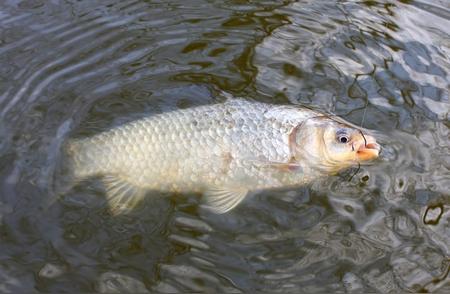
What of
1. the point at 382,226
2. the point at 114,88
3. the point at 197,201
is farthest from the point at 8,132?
the point at 382,226

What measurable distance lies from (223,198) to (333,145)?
75 centimetres

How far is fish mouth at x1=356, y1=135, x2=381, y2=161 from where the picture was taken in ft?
12.6

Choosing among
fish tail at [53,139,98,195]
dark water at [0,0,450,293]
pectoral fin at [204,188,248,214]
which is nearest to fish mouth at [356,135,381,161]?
dark water at [0,0,450,293]

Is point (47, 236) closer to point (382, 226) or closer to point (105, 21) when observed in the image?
point (382, 226)

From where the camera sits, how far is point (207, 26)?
17.5ft

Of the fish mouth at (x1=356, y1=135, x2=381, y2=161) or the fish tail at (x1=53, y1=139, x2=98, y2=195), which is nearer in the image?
the fish tail at (x1=53, y1=139, x2=98, y2=195)

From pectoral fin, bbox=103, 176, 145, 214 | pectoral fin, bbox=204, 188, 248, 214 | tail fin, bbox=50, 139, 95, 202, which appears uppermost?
tail fin, bbox=50, 139, 95, 202

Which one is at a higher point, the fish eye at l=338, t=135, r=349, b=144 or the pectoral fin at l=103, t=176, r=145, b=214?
the fish eye at l=338, t=135, r=349, b=144

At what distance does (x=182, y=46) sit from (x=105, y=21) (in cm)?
79

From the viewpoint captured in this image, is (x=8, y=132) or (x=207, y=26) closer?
(x=8, y=132)

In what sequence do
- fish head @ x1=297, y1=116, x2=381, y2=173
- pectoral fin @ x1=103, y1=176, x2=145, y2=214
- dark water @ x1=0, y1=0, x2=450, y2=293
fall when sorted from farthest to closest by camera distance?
1. fish head @ x1=297, y1=116, x2=381, y2=173
2. pectoral fin @ x1=103, y1=176, x2=145, y2=214
3. dark water @ x1=0, y1=0, x2=450, y2=293

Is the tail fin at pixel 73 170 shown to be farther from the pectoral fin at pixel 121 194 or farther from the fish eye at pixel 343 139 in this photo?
the fish eye at pixel 343 139

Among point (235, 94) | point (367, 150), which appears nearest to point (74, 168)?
point (235, 94)

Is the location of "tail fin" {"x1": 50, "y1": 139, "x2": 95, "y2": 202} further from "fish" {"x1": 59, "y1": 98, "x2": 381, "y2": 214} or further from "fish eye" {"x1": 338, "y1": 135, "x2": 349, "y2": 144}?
"fish eye" {"x1": 338, "y1": 135, "x2": 349, "y2": 144}
